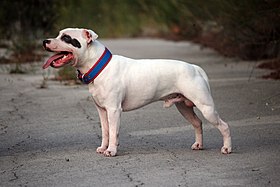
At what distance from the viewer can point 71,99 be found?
12273 millimetres

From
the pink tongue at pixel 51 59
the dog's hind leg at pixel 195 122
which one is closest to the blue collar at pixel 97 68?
the pink tongue at pixel 51 59

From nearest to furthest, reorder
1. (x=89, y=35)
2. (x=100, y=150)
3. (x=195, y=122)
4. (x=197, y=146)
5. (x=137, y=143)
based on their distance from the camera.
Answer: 1. (x=89, y=35)
2. (x=100, y=150)
3. (x=197, y=146)
4. (x=195, y=122)
5. (x=137, y=143)

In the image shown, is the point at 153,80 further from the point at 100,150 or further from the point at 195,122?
the point at 100,150

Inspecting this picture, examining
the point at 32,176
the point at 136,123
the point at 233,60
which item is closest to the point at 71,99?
the point at 136,123

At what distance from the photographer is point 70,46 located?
775 centimetres

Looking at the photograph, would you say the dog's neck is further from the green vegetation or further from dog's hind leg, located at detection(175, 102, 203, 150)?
the green vegetation

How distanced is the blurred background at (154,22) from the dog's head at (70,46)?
13.8 ft

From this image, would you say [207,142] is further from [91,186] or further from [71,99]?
[71,99]

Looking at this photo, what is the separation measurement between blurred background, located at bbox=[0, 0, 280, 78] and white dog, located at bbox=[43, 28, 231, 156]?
379cm

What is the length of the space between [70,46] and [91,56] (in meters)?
0.24

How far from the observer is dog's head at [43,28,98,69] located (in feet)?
25.4

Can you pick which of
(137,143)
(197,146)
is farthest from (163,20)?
(197,146)

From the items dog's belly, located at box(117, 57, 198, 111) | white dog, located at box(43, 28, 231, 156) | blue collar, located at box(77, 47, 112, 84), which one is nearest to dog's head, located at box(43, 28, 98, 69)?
white dog, located at box(43, 28, 231, 156)

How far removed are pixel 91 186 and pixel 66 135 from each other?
2684 millimetres
